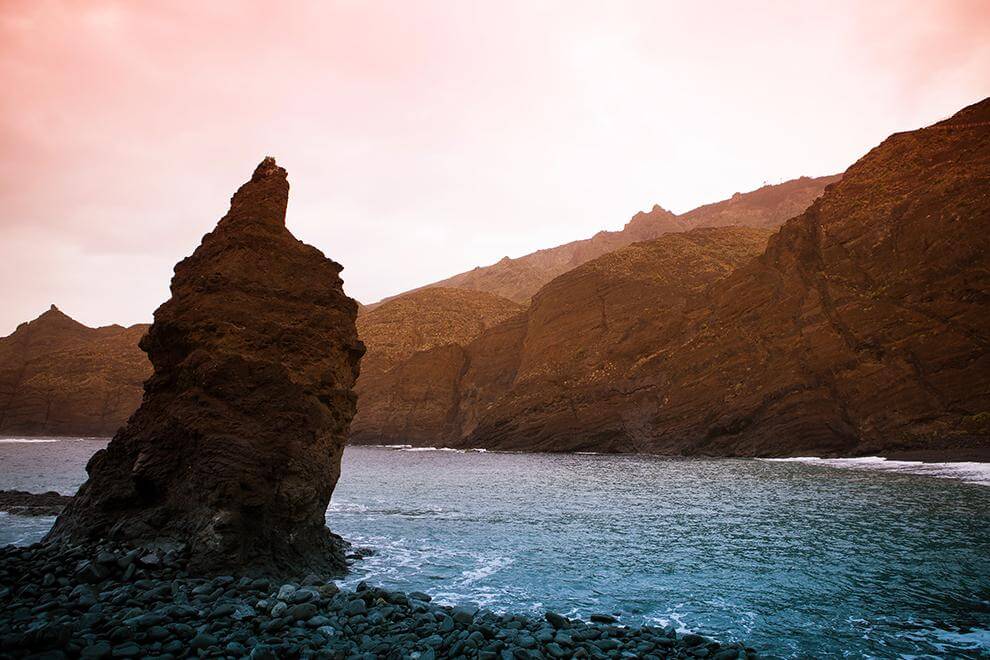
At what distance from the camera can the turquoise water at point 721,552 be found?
14.0m

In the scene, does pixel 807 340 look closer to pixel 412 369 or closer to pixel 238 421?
pixel 238 421

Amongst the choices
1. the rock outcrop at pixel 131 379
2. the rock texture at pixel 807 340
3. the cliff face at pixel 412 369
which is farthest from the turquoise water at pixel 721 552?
the rock outcrop at pixel 131 379

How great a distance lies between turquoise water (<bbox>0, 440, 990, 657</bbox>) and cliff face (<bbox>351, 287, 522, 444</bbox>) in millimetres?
83179

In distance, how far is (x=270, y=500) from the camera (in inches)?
708

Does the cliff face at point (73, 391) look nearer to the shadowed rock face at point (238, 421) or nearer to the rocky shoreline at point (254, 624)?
the shadowed rock face at point (238, 421)

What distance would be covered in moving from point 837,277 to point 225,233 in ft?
260

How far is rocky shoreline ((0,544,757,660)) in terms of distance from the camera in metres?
10.6

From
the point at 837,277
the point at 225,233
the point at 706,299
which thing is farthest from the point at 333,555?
the point at 706,299

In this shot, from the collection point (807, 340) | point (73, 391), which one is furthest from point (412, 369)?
point (807, 340)

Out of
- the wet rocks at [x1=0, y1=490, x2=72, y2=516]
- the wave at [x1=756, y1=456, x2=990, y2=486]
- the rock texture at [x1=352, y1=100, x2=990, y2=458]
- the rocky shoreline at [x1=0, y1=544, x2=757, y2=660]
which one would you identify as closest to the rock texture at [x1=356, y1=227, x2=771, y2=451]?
the rock texture at [x1=352, y1=100, x2=990, y2=458]

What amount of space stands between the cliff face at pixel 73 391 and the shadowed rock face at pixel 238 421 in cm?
12608

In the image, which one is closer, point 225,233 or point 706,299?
point 225,233

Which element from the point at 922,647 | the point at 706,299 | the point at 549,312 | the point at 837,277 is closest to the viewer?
the point at 922,647

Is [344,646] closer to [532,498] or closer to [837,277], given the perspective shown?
[532,498]
